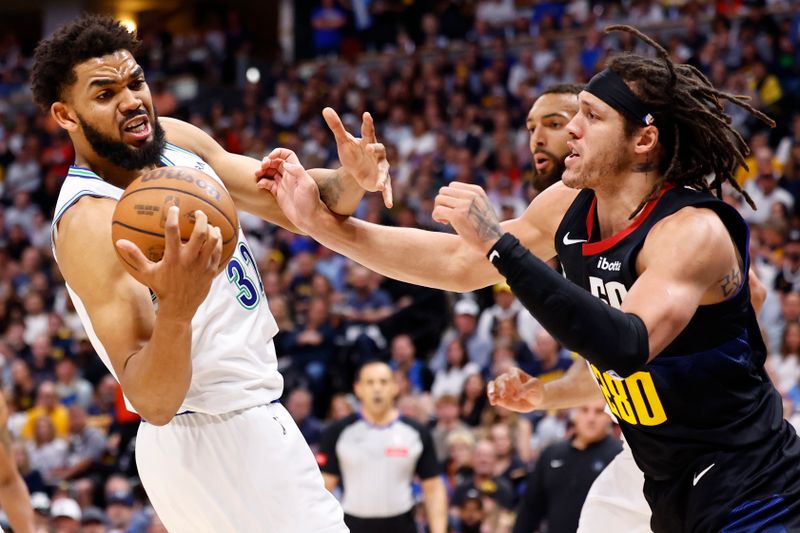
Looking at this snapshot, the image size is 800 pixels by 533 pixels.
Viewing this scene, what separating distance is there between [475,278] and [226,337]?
1158 millimetres

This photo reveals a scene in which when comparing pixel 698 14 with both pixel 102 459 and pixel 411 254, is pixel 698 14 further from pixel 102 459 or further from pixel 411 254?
pixel 411 254

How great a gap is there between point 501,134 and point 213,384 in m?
11.0

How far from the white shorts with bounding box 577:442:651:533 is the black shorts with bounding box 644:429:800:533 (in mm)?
1058

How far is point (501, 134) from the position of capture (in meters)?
14.6

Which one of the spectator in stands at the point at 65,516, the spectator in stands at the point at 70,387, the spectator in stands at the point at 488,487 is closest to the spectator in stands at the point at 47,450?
the spectator in stands at the point at 70,387

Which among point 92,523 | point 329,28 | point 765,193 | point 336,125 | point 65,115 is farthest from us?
point 329,28

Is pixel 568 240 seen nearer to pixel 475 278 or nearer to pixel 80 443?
pixel 475 278

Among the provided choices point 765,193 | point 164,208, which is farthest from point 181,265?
point 765,193

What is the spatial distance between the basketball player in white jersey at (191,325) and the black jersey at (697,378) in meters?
1.05

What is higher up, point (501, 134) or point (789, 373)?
point (501, 134)

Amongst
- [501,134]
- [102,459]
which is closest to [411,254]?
[102,459]

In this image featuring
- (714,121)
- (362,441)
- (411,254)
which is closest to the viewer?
(714,121)

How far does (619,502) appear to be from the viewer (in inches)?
193

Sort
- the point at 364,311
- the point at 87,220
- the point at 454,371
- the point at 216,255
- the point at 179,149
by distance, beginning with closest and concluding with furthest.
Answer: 1. the point at 216,255
2. the point at 87,220
3. the point at 179,149
4. the point at 454,371
5. the point at 364,311
